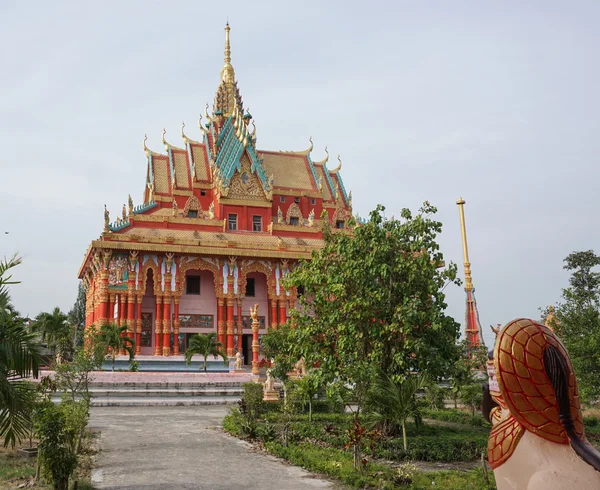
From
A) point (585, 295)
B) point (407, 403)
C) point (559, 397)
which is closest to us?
point (559, 397)

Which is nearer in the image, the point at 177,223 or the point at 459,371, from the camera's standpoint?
the point at 459,371

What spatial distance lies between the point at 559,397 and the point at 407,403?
7.18m

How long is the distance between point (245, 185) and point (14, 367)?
2891 cm

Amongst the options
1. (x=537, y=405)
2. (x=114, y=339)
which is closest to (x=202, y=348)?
(x=114, y=339)

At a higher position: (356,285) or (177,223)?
(177,223)

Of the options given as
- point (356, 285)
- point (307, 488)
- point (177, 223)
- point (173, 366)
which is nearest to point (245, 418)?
point (356, 285)

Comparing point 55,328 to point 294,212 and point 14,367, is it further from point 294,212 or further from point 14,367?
point 14,367

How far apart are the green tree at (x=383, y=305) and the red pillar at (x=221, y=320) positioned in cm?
1920

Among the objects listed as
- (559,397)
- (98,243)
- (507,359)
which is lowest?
(559,397)

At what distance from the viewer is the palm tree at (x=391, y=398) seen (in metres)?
10.3

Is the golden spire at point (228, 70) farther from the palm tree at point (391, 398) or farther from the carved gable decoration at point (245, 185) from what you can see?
the palm tree at point (391, 398)

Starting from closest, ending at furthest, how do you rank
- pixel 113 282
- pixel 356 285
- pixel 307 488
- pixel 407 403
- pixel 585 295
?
pixel 307 488 < pixel 407 403 < pixel 356 285 < pixel 585 295 < pixel 113 282

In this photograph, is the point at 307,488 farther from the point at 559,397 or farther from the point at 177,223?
the point at 177,223

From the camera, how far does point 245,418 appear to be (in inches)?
485
